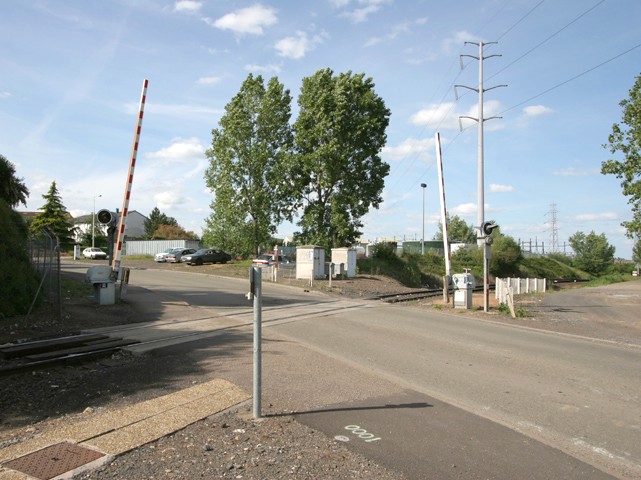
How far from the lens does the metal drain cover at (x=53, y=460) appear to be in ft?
12.7

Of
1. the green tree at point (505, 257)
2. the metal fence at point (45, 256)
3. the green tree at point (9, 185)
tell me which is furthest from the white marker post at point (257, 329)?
the green tree at point (505, 257)

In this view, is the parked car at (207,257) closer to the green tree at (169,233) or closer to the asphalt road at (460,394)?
the asphalt road at (460,394)

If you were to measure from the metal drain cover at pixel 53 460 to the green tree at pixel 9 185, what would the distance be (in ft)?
54.9

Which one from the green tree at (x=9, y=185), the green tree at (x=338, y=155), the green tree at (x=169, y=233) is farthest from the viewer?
the green tree at (x=169, y=233)

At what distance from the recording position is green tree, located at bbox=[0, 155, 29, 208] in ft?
60.3

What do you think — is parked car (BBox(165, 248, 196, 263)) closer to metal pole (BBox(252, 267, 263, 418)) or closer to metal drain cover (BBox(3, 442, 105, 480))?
metal pole (BBox(252, 267, 263, 418))

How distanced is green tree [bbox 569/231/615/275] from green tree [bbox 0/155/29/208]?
77525 mm

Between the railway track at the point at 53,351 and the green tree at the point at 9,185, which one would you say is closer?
the railway track at the point at 53,351

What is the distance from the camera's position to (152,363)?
7.70m

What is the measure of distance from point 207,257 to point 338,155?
15.1 m

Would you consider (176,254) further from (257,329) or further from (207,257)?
(257,329)

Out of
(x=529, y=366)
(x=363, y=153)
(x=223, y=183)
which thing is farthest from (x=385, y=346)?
(x=223, y=183)

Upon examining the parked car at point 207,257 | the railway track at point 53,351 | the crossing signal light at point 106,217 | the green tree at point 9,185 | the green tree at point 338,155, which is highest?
the green tree at point 338,155

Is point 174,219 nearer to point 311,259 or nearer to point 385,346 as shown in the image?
point 311,259
